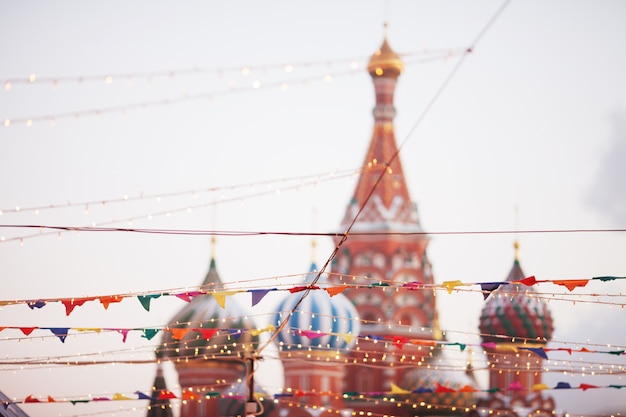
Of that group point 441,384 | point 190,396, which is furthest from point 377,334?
point 190,396

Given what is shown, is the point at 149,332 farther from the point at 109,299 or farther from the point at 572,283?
the point at 572,283

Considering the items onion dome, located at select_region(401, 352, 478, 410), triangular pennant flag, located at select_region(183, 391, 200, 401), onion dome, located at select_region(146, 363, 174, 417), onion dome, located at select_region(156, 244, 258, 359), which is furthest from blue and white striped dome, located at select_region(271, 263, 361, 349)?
onion dome, located at select_region(146, 363, 174, 417)

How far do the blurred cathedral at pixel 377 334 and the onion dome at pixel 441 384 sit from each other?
3cm

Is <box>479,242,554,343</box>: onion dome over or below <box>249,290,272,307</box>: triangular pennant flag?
over

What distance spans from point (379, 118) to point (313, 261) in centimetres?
634

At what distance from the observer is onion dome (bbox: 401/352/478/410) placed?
49.8m

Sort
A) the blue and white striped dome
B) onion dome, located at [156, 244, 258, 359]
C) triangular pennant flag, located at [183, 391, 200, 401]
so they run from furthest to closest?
the blue and white striped dome < onion dome, located at [156, 244, 258, 359] < triangular pennant flag, located at [183, 391, 200, 401]

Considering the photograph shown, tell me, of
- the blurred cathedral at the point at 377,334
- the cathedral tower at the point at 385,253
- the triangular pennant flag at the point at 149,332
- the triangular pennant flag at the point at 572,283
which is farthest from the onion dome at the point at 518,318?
the triangular pennant flag at the point at 572,283

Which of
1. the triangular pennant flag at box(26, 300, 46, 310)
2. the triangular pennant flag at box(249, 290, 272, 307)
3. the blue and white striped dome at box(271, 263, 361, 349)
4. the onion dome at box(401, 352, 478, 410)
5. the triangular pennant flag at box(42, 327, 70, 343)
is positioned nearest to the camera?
the triangular pennant flag at box(249, 290, 272, 307)

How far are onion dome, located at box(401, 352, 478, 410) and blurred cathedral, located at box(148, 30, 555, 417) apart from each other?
1.2 inches

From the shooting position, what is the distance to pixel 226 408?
47531 millimetres

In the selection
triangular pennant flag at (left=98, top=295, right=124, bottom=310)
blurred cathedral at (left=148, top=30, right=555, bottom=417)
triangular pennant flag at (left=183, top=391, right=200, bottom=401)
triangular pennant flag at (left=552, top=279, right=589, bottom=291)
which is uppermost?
blurred cathedral at (left=148, top=30, right=555, bottom=417)

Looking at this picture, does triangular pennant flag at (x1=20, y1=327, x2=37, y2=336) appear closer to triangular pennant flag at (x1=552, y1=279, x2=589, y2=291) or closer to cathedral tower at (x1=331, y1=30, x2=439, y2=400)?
triangular pennant flag at (x1=552, y1=279, x2=589, y2=291)

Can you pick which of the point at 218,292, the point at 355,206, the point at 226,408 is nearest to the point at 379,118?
the point at 355,206
